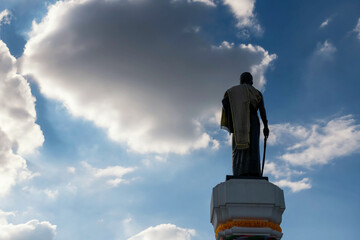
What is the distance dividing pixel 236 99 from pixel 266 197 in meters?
2.91

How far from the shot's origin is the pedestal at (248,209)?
1031 cm

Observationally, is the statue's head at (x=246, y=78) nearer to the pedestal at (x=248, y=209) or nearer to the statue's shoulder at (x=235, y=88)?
the statue's shoulder at (x=235, y=88)

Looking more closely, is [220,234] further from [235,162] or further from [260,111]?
[260,111]

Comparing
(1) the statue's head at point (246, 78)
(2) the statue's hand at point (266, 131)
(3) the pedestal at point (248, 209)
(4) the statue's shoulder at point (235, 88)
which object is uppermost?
(1) the statue's head at point (246, 78)

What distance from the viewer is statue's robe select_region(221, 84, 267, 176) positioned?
1127cm

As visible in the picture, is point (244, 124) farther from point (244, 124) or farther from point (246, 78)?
point (246, 78)

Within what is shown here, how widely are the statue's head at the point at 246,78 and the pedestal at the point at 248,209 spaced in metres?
3.34

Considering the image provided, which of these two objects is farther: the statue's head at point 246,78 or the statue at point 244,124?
the statue's head at point 246,78

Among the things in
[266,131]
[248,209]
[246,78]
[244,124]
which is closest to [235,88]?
[246,78]

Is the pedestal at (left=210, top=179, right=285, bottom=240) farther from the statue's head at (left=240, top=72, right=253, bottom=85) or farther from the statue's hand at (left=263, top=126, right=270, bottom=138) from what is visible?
the statue's head at (left=240, top=72, right=253, bottom=85)

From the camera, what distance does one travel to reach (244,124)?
11.5 metres

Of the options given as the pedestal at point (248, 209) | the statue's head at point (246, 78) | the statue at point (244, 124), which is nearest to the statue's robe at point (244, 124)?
the statue at point (244, 124)

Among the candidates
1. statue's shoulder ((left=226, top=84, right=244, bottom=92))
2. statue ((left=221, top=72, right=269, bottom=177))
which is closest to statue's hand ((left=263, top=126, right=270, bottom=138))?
statue ((left=221, top=72, right=269, bottom=177))

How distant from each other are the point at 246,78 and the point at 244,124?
179cm
